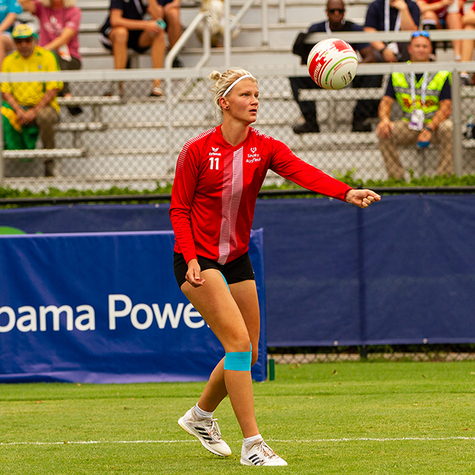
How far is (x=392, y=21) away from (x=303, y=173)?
8.43 metres

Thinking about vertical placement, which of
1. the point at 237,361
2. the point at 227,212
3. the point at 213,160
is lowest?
the point at 237,361

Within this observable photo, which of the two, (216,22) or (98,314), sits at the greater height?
(216,22)

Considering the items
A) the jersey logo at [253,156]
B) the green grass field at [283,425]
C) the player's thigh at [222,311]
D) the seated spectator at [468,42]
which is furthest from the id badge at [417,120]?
the player's thigh at [222,311]

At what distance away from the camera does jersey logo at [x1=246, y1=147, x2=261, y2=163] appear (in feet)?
16.1

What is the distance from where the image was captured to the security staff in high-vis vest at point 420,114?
34.7ft

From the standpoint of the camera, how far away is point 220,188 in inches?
191

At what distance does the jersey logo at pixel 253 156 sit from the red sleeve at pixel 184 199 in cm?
32

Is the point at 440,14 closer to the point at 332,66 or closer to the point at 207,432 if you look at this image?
the point at 332,66

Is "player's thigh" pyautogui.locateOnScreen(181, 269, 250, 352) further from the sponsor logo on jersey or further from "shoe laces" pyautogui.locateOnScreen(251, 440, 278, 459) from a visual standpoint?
the sponsor logo on jersey

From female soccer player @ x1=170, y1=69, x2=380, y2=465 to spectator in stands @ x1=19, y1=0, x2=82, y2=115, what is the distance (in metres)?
8.67

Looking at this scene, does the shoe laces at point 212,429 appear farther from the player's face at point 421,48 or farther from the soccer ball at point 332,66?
the player's face at point 421,48

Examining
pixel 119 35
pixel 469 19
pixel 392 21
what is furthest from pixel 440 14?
pixel 119 35

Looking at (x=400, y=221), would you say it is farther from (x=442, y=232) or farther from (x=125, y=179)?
(x=125, y=179)

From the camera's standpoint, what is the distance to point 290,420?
20.3 ft
